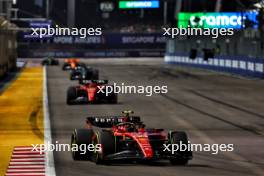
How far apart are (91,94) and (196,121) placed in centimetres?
668

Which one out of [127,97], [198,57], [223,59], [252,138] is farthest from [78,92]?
[198,57]

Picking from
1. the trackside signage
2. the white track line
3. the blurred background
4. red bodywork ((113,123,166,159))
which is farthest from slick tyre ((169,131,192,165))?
the trackside signage

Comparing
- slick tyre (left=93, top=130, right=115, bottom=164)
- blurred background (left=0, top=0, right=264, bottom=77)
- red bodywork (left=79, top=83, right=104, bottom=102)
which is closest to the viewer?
slick tyre (left=93, top=130, right=115, bottom=164)

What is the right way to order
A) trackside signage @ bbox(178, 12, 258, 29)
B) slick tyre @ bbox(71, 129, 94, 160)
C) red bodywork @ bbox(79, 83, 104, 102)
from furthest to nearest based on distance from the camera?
trackside signage @ bbox(178, 12, 258, 29) → red bodywork @ bbox(79, 83, 104, 102) → slick tyre @ bbox(71, 129, 94, 160)

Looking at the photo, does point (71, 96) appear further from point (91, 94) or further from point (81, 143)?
point (81, 143)

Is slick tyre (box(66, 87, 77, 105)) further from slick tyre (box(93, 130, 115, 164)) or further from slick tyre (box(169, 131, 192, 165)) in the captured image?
slick tyre (box(169, 131, 192, 165))

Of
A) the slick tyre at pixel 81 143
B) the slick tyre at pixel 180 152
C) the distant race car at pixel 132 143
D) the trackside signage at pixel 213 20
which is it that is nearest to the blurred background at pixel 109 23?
the trackside signage at pixel 213 20

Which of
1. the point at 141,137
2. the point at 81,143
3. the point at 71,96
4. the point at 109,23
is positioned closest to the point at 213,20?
the point at 109,23

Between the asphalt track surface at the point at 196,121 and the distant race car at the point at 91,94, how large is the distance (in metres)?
0.51

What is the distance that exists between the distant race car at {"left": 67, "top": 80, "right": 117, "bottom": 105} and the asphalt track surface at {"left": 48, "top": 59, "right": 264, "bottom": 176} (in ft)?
1.68

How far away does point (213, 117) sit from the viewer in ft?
72.5

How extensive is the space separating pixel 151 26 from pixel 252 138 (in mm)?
87560

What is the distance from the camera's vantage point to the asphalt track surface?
491 inches

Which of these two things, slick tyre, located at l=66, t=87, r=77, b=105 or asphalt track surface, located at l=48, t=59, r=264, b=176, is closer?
asphalt track surface, located at l=48, t=59, r=264, b=176
